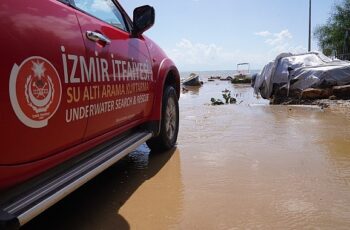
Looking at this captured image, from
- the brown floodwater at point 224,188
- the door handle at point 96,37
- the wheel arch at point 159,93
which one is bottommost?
the brown floodwater at point 224,188

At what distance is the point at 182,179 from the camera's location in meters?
3.93

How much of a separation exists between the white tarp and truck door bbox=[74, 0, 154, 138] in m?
8.09

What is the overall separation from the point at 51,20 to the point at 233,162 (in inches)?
107

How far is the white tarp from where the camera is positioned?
11047 mm

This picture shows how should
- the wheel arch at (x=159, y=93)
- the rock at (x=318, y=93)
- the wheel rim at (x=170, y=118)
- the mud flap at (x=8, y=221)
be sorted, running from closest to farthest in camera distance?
the mud flap at (x=8, y=221) → the wheel arch at (x=159, y=93) → the wheel rim at (x=170, y=118) → the rock at (x=318, y=93)

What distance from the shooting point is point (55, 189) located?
237cm

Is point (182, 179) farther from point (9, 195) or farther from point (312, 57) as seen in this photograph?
point (312, 57)

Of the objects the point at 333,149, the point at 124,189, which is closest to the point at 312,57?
the point at 333,149

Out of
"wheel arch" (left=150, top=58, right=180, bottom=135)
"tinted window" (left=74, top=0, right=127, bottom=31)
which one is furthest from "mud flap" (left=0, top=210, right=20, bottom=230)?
"wheel arch" (left=150, top=58, right=180, bottom=135)

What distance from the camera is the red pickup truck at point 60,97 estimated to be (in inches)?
80.2

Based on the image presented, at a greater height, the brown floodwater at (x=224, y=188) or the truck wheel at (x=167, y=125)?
the truck wheel at (x=167, y=125)

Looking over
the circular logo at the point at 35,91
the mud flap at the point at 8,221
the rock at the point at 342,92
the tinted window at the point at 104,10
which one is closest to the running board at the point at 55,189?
the mud flap at the point at 8,221

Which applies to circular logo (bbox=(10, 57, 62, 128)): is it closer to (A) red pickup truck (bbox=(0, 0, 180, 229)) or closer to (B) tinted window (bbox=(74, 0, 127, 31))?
(A) red pickup truck (bbox=(0, 0, 180, 229))

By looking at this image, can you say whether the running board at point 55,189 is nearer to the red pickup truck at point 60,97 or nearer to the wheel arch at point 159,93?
the red pickup truck at point 60,97
